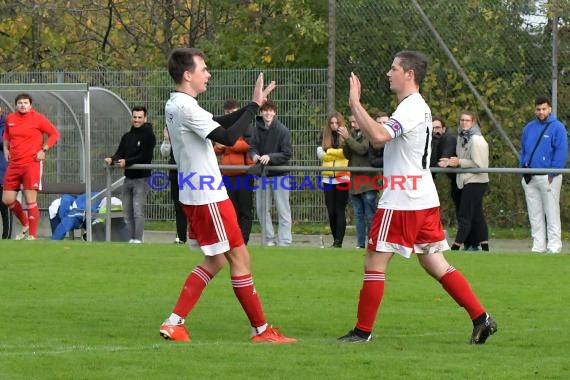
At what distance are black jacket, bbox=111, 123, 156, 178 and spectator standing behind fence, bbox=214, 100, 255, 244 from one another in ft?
4.65

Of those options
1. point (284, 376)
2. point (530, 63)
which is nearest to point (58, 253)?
point (530, 63)

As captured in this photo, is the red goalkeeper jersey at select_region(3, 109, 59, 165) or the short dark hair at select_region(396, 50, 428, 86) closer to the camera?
the short dark hair at select_region(396, 50, 428, 86)

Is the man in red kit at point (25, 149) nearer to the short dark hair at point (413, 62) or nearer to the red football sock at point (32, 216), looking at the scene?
the red football sock at point (32, 216)

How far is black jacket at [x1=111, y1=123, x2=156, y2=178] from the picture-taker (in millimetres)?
19891

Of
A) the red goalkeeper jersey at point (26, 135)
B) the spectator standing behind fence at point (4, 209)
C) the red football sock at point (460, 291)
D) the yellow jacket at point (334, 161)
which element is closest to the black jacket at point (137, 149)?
the red goalkeeper jersey at point (26, 135)

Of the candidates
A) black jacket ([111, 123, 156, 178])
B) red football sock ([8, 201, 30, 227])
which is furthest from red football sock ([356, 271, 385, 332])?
red football sock ([8, 201, 30, 227])

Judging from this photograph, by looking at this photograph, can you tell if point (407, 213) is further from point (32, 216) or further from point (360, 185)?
point (32, 216)

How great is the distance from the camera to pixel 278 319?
11039 mm

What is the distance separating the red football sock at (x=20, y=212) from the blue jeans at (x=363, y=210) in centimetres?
485

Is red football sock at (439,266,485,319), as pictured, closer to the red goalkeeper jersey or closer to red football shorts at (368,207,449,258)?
red football shorts at (368,207,449,258)

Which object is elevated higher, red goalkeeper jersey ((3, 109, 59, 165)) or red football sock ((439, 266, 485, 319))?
red goalkeeper jersey ((3, 109, 59, 165))

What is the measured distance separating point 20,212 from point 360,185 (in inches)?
203

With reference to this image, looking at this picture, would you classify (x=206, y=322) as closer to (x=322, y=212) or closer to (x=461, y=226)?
(x=461, y=226)

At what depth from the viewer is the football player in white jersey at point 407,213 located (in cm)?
937
